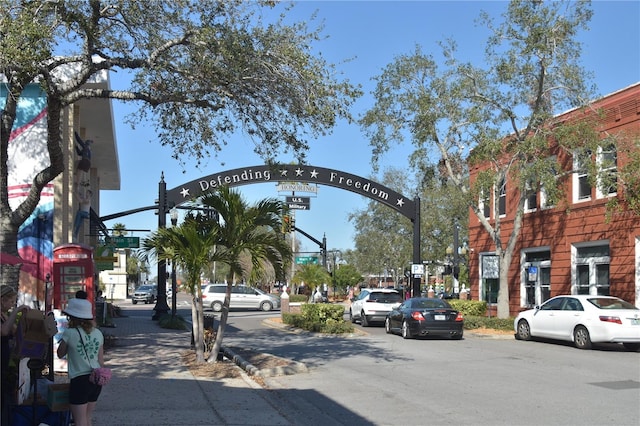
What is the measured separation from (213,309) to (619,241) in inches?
863

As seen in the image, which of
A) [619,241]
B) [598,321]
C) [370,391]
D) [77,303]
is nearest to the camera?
[77,303]

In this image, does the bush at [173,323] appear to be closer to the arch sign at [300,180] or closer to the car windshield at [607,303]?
the arch sign at [300,180]

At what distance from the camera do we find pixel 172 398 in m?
9.75

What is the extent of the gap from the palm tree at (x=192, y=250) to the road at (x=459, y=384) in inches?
91.3

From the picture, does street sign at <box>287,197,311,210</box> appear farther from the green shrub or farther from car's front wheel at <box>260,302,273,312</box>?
the green shrub

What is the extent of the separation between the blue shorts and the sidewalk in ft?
5.87

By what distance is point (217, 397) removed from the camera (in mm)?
9945

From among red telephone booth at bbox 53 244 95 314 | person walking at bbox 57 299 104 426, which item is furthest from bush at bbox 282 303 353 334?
person walking at bbox 57 299 104 426

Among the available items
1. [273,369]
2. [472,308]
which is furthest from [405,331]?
[273,369]

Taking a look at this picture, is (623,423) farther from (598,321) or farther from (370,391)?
(598,321)

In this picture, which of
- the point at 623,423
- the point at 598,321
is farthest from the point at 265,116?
the point at 598,321

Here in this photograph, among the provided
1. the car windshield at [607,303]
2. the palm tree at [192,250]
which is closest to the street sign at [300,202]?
the car windshield at [607,303]

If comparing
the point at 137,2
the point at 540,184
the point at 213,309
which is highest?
the point at 137,2

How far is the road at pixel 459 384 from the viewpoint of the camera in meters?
9.14
